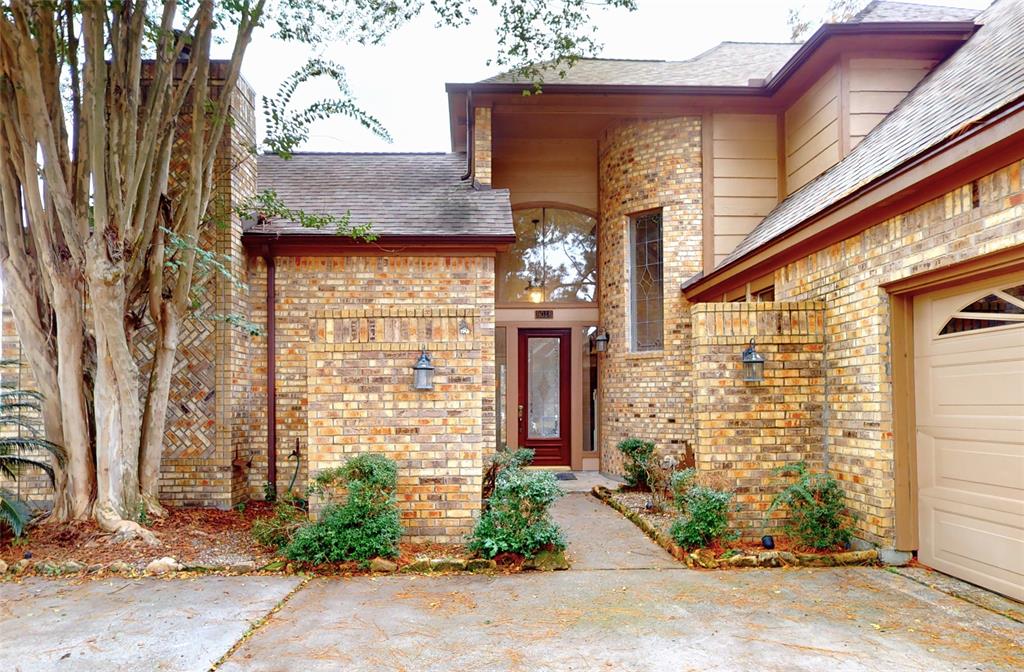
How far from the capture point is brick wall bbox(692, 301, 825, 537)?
17.2 ft

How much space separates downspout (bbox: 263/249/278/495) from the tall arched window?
3.89m

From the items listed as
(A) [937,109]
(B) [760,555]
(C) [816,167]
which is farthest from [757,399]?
(C) [816,167]

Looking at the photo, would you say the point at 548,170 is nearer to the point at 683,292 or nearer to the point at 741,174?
the point at 741,174

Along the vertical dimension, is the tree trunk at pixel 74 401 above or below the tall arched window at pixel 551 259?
below

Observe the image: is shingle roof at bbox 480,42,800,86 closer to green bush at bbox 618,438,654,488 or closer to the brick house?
the brick house

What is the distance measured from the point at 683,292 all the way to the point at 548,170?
10.3ft

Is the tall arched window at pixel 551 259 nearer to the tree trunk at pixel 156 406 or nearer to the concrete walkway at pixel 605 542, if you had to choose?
the concrete walkway at pixel 605 542

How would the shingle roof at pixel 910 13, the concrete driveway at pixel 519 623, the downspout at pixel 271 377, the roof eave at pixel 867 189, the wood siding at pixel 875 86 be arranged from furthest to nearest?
the shingle roof at pixel 910 13, the downspout at pixel 271 377, the wood siding at pixel 875 86, the roof eave at pixel 867 189, the concrete driveway at pixel 519 623

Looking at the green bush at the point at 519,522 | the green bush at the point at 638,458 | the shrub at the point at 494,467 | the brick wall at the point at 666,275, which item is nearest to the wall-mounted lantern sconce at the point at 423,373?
the green bush at the point at 519,522

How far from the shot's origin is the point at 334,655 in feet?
10.5

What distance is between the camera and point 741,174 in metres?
8.91

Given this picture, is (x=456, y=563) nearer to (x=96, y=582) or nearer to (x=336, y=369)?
(x=336, y=369)

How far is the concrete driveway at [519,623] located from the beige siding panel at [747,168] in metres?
5.90

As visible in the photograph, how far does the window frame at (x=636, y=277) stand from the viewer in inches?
356
